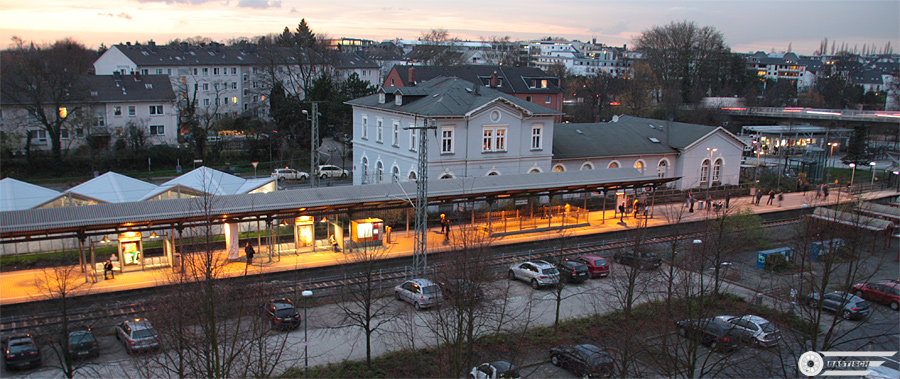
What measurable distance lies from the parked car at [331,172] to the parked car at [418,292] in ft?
90.9

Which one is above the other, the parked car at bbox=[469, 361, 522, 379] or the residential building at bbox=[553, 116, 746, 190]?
the residential building at bbox=[553, 116, 746, 190]

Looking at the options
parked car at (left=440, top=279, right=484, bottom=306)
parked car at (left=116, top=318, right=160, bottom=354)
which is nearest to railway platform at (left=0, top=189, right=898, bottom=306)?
parked car at (left=116, top=318, right=160, bottom=354)

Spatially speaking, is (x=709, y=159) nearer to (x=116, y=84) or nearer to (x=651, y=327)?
(x=651, y=327)

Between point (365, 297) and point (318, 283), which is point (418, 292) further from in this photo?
point (318, 283)

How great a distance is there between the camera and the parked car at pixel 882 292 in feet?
74.9

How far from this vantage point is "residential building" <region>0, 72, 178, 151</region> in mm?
47938

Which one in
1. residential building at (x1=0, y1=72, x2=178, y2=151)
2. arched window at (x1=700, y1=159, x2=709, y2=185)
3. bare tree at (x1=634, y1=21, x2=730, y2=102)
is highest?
bare tree at (x1=634, y1=21, x2=730, y2=102)

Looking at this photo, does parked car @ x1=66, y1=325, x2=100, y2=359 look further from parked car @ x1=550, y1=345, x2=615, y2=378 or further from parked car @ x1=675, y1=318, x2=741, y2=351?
parked car @ x1=675, y1=318, x2=741, y2=351

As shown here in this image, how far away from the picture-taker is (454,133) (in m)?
36.7

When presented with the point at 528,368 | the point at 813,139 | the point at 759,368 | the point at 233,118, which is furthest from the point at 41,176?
the point at 813,139

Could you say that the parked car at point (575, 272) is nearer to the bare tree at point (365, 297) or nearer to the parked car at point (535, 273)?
the parked car at point (535, 273)

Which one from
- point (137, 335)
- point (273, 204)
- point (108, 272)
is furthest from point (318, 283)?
point (108, 272)

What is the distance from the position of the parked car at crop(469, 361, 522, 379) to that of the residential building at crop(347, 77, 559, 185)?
2058 centimetres

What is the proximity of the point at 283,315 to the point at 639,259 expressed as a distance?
11667 mm
